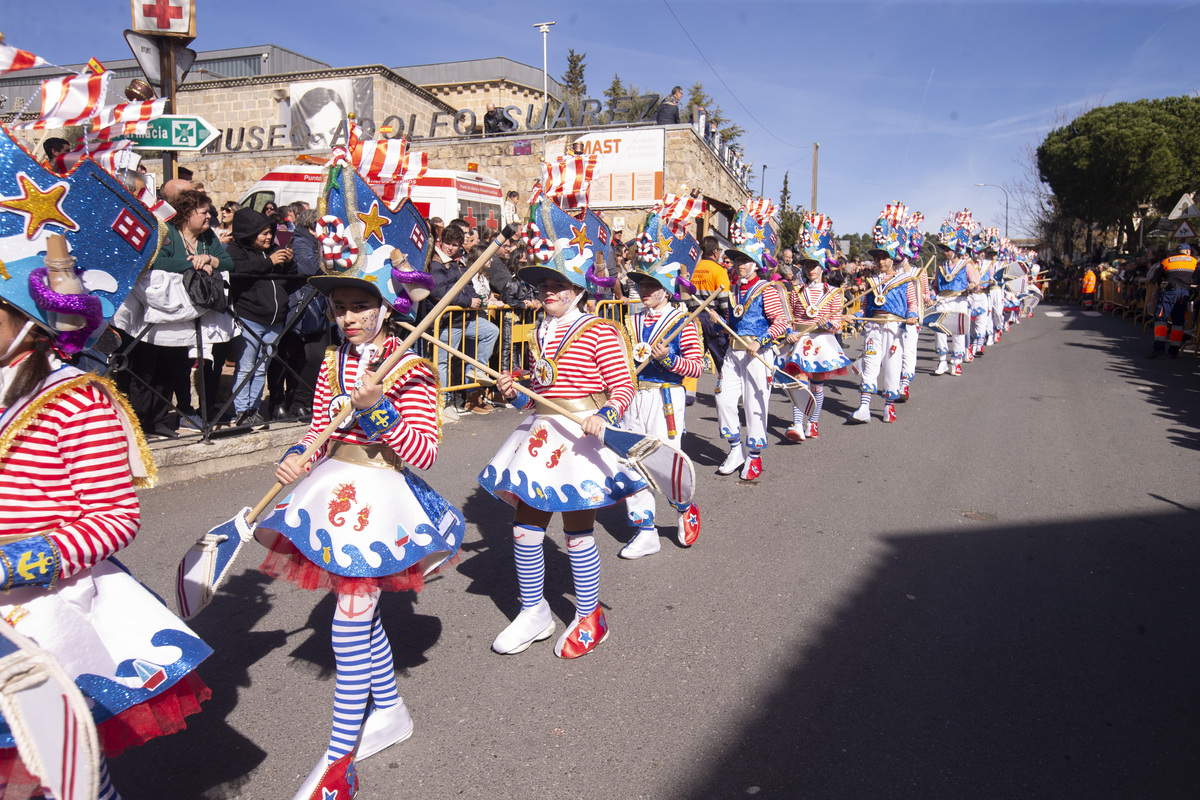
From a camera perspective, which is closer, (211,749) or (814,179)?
(211,749)

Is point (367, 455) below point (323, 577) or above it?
above

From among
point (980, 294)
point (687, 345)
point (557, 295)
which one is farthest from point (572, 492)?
point (980, 294)

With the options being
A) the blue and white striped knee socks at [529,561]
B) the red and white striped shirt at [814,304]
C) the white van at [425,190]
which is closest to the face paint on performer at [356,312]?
the blue and white striped knee socks at [529,561]

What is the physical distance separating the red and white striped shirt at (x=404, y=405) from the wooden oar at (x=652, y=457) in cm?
36

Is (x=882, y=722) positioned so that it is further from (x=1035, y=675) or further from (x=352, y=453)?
(x=352, y=453)

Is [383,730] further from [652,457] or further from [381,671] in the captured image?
[652,457]

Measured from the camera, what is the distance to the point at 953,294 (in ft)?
49.3

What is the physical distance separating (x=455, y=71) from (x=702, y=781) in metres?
42.5

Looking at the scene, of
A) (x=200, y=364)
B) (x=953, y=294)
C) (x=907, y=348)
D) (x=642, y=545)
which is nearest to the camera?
(x=642, y=545)

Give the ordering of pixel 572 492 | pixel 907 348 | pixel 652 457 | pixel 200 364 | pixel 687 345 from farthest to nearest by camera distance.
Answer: pixel 907 348, pixel 200 364, pixel 687 345, pixel 572 492, pixel 652 457

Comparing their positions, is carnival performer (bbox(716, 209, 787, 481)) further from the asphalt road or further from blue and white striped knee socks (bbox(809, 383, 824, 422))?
blue and white striped knee socks (bbox(809, 383, 824, 422))

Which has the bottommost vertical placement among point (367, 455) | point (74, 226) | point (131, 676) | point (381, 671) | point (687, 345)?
point (381, 671)

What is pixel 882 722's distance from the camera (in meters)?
3.22

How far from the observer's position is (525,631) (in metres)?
3.81
